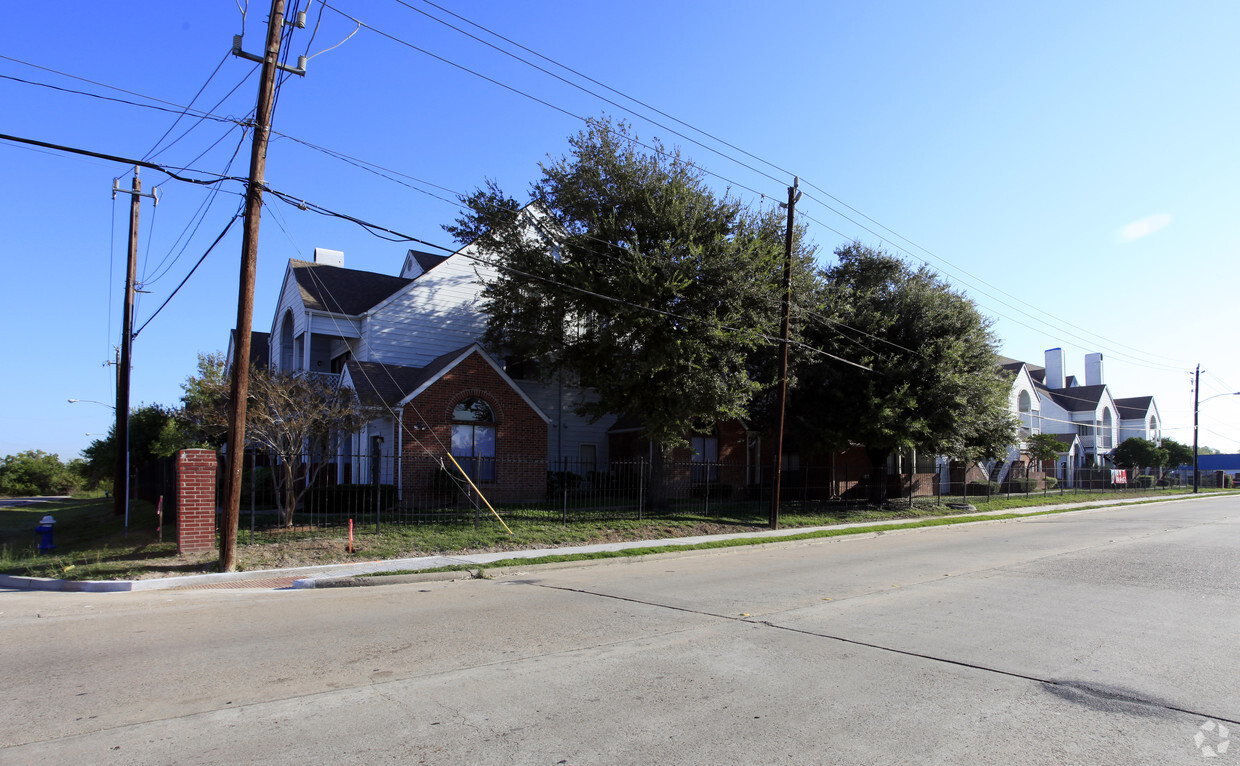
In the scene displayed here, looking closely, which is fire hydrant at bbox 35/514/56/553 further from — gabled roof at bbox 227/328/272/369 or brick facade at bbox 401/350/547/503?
gabled roof at bbox 227/328/272/369

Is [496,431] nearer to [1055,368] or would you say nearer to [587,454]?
[587,454]

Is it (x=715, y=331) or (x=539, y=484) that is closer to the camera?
(x=715, y=331)

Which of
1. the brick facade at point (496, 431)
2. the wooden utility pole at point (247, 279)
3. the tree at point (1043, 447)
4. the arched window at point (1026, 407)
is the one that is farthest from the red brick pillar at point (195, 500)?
the arched window at point (1026, 407)

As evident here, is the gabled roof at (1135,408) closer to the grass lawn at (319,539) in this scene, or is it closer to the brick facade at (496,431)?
the grass lawn at (319,539)

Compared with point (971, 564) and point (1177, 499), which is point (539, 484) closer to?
point (971, 564)

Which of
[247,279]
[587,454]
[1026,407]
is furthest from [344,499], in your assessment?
[1026,407]

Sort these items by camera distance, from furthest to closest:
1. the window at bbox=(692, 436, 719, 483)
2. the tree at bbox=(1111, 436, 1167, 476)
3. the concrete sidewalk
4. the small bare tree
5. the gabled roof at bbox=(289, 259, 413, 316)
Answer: the tree at bbox=(1111, 436, 1167, 476) < the window at bbox=(692, 436, 719, 483) < the gabled roof at bbox=(289, 259, 413, 316) < the small bare tree < the concrete sidewalk

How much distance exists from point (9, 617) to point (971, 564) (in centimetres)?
1491

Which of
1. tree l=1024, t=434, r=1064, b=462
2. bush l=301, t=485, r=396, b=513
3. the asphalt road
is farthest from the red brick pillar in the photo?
tree l=1024, t=434, r=1064, b=462

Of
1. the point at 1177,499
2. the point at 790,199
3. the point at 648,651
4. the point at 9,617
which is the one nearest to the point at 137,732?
the point at 648,651

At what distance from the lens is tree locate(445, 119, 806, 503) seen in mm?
19812

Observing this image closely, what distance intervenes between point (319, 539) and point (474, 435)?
8.52 meters

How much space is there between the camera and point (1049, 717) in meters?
5.11

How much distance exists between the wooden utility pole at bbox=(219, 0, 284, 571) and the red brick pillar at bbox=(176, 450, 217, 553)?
143cm
